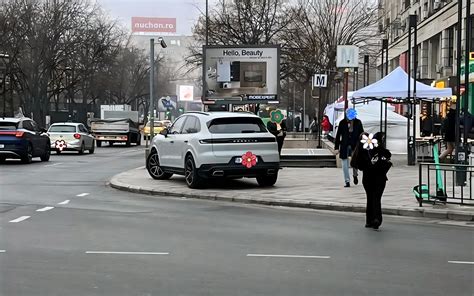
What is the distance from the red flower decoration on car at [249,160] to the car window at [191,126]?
52.9 inches

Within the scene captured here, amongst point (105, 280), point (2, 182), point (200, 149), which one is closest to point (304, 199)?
point (200, 149)

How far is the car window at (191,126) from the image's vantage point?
50.8 feet

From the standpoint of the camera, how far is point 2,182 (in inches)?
671

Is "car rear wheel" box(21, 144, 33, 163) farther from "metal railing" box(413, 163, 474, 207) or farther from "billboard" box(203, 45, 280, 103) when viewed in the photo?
"metal railing" box(413, 163, 474, 207)

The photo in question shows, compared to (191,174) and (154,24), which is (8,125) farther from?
(154,24)

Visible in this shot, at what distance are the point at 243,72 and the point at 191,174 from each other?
35.0 ft

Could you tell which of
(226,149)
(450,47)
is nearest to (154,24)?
(450,47)

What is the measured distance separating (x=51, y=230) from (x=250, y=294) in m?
4.53

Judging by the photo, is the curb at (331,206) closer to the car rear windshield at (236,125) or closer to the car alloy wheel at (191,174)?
the car alloy wheel at (191,174)

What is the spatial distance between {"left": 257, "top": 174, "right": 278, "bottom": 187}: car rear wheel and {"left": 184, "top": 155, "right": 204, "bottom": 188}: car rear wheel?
148 cm

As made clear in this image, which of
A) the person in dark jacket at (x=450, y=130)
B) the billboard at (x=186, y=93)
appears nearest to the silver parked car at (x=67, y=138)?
the person in dark jacket at (x=450, y=130)

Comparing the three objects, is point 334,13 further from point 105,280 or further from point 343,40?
point 105,280

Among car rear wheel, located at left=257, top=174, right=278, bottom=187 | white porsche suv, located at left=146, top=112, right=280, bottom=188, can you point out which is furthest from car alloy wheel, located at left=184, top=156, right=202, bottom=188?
car rear wheel, located at left=257, top=174, right=278, bottom=187

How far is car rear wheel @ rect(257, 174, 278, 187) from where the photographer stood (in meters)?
15.6
